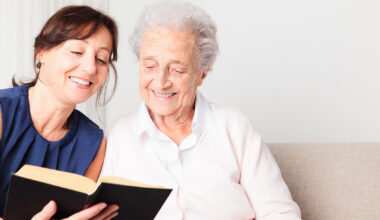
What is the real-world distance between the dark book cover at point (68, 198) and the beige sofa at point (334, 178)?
35.7 inches

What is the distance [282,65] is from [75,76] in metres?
1.70

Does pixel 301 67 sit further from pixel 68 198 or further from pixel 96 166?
pixel 68 198

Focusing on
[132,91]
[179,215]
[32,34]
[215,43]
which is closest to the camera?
[179,215]

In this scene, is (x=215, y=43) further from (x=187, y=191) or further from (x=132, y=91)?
(x=132, y=91)

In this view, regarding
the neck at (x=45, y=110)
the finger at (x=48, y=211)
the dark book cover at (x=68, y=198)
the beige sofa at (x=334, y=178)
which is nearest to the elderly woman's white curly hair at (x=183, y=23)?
the neck at (x=45, y=110)

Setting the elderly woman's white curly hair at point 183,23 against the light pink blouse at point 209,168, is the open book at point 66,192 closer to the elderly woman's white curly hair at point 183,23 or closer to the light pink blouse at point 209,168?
the light pink blouse at point 209,168

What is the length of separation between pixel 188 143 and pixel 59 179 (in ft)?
2.40

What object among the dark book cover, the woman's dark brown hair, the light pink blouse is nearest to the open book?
the dark book cover

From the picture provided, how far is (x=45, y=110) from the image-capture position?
1.95 meters

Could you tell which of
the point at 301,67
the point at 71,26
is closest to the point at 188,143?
the point at 71,26

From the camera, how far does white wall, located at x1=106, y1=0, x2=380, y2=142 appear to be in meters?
2.93

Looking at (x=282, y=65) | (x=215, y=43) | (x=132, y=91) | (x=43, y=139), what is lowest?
(x=132, y=91)

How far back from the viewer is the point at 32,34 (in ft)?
9.82

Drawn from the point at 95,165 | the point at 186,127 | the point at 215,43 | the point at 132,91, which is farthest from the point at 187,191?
the point at 132,91
